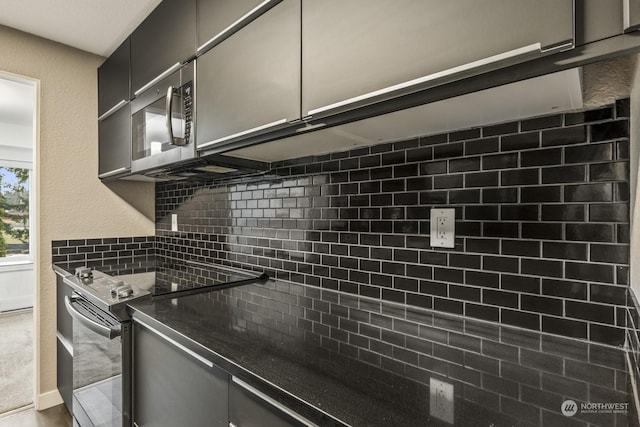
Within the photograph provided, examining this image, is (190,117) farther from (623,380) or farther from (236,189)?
(623,380)

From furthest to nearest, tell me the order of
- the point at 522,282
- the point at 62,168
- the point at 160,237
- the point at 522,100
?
1. the point at 160,237
2. the point at 62,168
3. the point at 522,282
4. the point at 522,100

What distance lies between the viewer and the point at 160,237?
272 centimetres

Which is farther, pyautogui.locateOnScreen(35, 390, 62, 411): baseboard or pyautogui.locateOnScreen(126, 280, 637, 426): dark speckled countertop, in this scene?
pyautogui.locateOnScreen(35, 390, 62, 411): baseboard

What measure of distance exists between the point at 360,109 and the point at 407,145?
380 millimetres

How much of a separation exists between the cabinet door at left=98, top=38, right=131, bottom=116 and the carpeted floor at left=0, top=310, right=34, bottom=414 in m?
2.07

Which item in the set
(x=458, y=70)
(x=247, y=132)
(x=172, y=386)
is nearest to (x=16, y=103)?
(x=247, y=132)

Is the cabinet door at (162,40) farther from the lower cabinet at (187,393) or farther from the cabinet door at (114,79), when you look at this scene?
the lower cabinet at (187,393)

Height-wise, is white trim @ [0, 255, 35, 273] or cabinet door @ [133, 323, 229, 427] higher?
cabinet door @ [133, 323, 229, 427]

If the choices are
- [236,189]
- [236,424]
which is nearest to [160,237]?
[236,189]

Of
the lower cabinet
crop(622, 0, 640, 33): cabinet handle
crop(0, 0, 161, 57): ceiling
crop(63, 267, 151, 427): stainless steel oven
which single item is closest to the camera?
crop(622, 0, 640, 33): cabinet handle

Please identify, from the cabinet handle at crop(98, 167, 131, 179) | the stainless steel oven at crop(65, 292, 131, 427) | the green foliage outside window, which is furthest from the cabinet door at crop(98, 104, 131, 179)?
the green foliage outside window

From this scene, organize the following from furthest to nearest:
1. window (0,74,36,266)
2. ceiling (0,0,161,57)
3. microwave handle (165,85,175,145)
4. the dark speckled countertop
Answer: window (0,74,36,266) < ceiling (0,0,161,57) < microwave handle (165,85,175,145) < the dark speckled countertop

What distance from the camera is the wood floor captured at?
6.78 feet

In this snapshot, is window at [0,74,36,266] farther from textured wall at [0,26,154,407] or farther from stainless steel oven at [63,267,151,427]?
stainless steel oven at [63,267,151,427]
